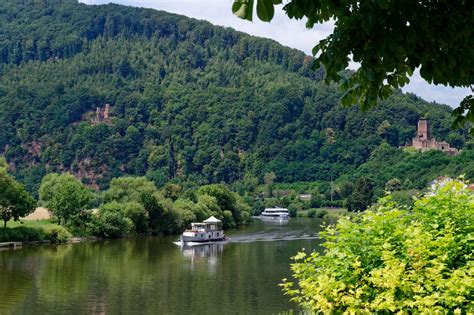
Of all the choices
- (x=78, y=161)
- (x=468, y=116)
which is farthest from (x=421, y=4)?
(x=78, y=161)

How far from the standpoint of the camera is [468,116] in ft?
17.5

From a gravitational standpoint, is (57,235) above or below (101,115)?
below

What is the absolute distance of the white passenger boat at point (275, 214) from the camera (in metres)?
95.9

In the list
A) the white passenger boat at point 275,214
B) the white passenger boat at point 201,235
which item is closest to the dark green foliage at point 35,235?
the white passenger boat at point 201,235

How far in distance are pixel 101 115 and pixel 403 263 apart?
157378 mm

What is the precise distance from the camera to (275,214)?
98062 mm

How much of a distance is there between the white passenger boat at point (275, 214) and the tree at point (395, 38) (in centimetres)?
8900

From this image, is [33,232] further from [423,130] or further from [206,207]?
[423,130]

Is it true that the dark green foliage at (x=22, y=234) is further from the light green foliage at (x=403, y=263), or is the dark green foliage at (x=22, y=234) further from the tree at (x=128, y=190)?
the light green foliage at (x=403, y=263)

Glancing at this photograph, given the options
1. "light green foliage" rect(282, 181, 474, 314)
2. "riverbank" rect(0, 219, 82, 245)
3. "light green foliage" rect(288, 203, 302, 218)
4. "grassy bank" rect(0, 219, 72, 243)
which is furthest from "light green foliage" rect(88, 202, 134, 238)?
"light green foliage" rect(288, 203, 302, 218)

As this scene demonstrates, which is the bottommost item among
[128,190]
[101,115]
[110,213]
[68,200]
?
[110,213]

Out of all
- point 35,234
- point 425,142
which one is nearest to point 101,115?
point 425,142

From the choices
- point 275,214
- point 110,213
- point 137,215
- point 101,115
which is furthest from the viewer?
point 101,115

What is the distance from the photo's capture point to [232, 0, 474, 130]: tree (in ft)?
13.8
